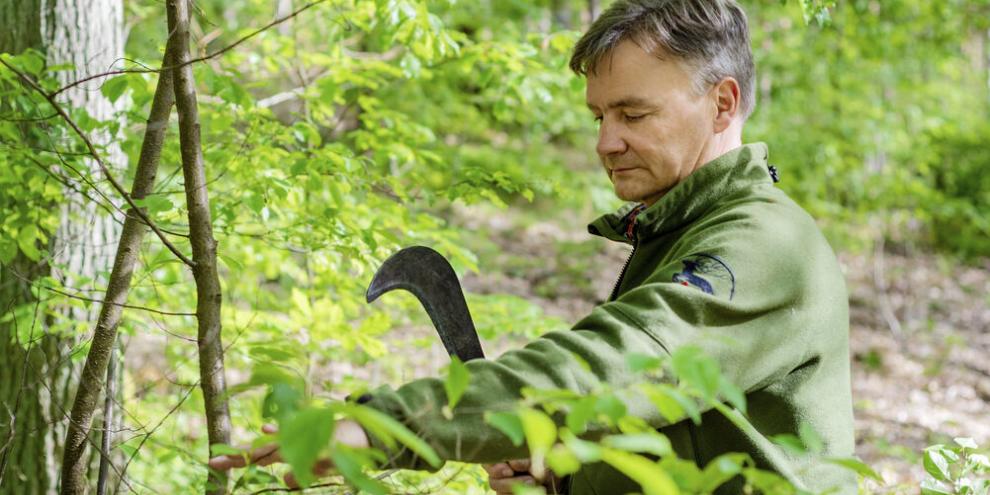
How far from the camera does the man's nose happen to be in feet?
6.32

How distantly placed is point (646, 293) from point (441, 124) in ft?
27.1

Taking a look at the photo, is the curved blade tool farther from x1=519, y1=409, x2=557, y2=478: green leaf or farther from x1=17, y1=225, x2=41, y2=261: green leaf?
x1=17, y1=225, x2=41, y2=261: green leaf

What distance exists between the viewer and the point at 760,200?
5.58ft

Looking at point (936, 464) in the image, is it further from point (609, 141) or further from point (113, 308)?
point (113, 308)

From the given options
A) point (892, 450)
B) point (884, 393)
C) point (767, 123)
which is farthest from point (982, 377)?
point (767, 123)

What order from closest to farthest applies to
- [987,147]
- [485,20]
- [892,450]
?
[892,450], [485,20], [987,147]

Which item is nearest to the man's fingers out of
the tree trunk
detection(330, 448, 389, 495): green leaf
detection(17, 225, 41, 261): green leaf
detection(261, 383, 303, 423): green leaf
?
detection(261, 383, 303, 423): green leaf

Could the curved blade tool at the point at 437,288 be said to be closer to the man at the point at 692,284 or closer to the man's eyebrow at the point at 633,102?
the man at the point at 692,284

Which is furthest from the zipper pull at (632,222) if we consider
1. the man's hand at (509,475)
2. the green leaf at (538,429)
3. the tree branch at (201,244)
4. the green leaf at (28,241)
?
the green leaf at (28,241)

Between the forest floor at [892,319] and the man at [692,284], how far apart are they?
4.62 m

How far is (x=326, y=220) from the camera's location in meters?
2.91

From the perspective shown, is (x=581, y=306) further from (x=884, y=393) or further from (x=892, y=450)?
(x=892, y=450)

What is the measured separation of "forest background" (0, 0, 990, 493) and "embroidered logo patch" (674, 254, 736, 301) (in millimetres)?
215

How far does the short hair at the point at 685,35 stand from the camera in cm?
185
